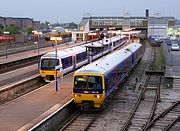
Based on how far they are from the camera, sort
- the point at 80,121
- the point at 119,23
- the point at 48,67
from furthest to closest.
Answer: the point at 119,23
the point at 48,67
the point at 80,121

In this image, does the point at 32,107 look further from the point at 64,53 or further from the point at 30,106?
the point at 64,53

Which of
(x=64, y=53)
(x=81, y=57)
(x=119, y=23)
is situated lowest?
(x=81, y=57)

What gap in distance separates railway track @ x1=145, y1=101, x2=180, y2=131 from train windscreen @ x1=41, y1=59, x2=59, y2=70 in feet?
33.5

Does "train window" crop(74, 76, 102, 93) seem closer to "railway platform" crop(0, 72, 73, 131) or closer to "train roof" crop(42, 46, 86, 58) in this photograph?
"railway platform" crop(0, 72, 73, 131)

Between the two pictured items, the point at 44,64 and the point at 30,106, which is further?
the point at 44,64

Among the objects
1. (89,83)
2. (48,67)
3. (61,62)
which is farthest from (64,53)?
(89,83)

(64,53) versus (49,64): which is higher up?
(64,53)

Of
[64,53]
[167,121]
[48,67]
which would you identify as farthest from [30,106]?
[64,53]

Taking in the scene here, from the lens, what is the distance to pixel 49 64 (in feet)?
97.2

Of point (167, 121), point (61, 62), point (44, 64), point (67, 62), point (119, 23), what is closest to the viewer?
point (167, 121)

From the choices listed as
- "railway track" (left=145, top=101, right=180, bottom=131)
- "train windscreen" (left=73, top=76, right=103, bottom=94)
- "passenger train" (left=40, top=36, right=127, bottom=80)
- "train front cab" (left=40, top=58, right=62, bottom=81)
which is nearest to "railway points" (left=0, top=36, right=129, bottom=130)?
"train windscreen" (left=73, top=76, right=103, bottom=94)

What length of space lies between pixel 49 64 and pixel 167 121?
12.4 meters

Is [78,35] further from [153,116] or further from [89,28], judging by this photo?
[153,116]

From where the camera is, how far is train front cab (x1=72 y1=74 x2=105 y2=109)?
2021 centimetres
